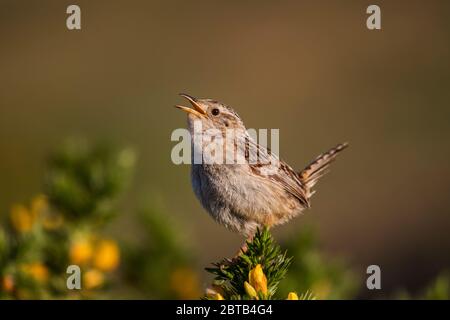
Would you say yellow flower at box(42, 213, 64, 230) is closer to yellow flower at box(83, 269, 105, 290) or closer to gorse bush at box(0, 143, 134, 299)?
gorse bush at box(0, 143, 134, 299)

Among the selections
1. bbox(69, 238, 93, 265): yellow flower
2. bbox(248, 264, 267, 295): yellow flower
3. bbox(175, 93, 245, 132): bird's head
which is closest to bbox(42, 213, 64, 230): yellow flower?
bbox(69, 238, 93, 265): yellow flower

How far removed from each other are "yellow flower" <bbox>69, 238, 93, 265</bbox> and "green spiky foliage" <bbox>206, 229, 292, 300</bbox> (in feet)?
3.85

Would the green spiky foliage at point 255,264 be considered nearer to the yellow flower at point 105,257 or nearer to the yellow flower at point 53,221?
the yellow flower at point 105,257

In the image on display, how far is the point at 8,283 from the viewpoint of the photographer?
390cm

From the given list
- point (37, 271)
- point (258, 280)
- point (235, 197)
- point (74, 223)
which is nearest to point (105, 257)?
point (74, 223)

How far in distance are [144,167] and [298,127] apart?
15.0ft

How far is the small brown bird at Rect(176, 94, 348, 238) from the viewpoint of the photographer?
199 inches

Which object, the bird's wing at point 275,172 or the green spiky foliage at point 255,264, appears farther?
the bird's wing at point 275,172

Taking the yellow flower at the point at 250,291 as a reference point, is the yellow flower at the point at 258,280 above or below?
above

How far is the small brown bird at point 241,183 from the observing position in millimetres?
5047

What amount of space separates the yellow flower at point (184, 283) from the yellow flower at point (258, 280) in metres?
1.88

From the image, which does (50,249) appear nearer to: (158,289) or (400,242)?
(158,289)

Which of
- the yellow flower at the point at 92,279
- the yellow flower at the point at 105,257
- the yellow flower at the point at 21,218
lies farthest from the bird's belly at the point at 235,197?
the yellow flower at the point at 21,218
